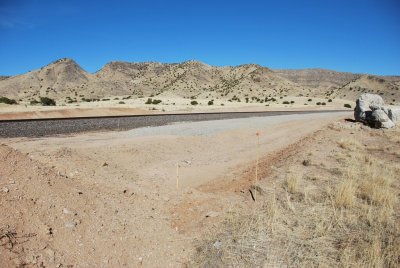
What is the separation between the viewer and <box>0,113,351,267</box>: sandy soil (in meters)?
5.69

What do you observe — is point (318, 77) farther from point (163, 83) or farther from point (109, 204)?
point (109, 204)

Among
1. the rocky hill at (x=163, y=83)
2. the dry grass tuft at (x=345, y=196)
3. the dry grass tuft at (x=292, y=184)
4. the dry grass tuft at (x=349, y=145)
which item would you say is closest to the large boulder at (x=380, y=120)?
the dry grass tuft at (x=349, y=145)

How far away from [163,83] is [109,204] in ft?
362

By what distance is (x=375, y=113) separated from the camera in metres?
25.3

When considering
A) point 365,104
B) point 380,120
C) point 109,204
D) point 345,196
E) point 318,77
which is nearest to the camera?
point 109,204

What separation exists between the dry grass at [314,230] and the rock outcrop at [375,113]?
16.1m

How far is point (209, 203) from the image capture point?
882 cm

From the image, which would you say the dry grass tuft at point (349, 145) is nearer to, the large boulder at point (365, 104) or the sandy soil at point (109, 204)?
the sandy soil at point (109, 204)

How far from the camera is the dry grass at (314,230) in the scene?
5.96 meters

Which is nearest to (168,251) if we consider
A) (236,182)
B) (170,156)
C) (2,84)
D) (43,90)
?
(236,182)

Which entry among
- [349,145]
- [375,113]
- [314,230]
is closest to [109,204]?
[314,230]

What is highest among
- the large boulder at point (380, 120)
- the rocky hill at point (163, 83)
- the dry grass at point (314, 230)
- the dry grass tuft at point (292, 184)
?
the rocky hill at point (163, 83)

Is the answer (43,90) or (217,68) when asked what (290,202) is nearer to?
(43,90)

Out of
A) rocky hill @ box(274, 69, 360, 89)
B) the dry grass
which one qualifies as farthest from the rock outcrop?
rocky hill @ box(274, 69, 360, 89)
